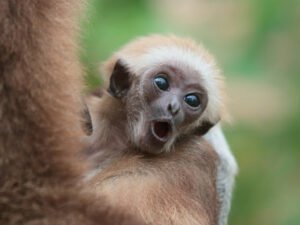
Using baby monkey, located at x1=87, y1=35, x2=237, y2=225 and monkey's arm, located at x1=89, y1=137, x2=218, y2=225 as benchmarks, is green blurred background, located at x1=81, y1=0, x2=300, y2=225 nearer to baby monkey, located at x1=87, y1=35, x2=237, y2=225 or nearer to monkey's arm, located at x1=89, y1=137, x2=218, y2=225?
baby monkey, located at x1=87, y1=35, x2=237, y2=225

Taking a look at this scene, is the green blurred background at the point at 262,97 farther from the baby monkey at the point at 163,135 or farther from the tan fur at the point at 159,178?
the tan fur at the point at 159,178

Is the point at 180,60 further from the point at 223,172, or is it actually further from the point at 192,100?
the point at 223,172

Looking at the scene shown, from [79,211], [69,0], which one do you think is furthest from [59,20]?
[79,211]

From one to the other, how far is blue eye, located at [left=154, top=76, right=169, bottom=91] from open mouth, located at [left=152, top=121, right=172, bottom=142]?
134 millimetres

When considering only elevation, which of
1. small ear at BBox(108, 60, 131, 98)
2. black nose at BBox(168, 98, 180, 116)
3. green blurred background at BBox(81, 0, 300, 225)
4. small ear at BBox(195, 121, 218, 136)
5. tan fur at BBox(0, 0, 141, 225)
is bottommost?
green blurred background at BBox(81, 0, 300, 225)

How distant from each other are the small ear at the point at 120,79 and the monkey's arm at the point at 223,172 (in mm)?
288

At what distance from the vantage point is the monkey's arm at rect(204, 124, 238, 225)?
3229mm

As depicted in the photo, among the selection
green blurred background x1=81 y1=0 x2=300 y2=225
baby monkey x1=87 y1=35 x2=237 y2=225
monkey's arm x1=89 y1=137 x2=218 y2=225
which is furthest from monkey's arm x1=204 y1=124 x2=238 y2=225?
green blurred background x1=81 y1=0 x2=300 y2=225

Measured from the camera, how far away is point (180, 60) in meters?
3.23

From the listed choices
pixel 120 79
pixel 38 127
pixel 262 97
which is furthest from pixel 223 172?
pixel 262 97

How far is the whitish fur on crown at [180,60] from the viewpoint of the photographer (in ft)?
10.6

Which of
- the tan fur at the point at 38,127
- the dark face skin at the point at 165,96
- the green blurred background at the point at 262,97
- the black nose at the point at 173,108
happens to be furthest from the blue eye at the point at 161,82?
the green blurred background at the point at 262,97

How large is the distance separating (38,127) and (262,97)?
12.0 ft

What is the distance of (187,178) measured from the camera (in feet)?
9.30
